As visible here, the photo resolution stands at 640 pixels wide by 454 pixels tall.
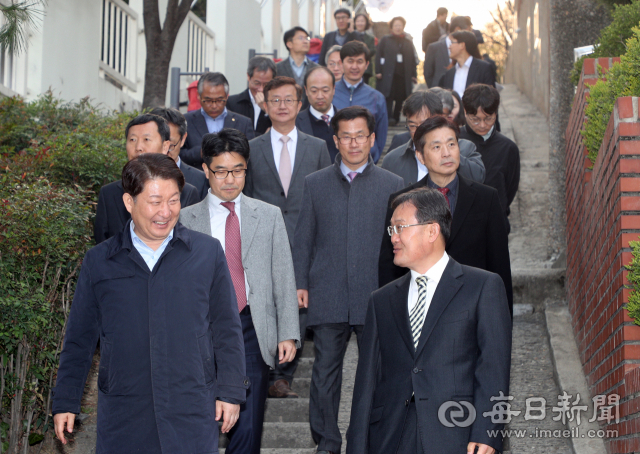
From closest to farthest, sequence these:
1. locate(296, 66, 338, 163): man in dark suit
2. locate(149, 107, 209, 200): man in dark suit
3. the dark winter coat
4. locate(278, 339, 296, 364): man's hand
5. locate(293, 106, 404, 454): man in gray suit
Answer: the dark winter coat < locate(278, 339, 296, 364): man's hand < locate(293, 106, 404, 454): man in gray suit < locate(149, 107, 209, 200): man in dark suit < locate(296, 66, 338, 163): man in dark suit

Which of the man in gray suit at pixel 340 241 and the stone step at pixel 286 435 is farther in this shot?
the stone step at pixel 286 435

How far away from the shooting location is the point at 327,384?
5301 millimetres

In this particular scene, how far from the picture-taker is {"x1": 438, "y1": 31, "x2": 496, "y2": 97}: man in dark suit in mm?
9820

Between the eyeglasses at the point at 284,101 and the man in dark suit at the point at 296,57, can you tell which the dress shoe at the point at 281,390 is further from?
the man in dark suit at the point at 296,57

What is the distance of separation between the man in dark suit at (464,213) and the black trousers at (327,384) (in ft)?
2.13

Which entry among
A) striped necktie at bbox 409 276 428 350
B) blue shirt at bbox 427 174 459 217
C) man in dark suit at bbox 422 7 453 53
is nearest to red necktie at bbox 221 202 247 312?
blue shirt at bbox 427 174 459 217

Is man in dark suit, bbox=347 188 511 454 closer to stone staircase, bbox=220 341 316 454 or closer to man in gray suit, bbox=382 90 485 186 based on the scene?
stone staircase, bbox=220 341 316 454

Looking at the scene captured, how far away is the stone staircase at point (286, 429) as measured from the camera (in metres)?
5.79

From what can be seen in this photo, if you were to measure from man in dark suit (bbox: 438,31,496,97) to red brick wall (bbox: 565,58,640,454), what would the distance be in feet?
10.8

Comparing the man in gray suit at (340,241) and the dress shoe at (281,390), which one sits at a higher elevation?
the man in gray suit at (340,241)

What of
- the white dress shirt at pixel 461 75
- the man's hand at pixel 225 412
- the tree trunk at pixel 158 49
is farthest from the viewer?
the tree trunk at pixel 158 49

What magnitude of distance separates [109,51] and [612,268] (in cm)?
969

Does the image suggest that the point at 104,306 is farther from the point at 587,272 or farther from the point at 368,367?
the point at 587,272

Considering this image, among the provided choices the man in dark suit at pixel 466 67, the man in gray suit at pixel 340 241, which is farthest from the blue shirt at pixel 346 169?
the man in dark suit at pixel 466 67
